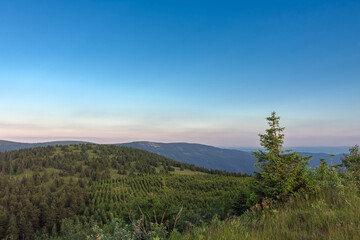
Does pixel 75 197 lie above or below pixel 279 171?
below

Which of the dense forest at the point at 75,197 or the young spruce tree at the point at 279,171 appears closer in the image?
the young spruce tree at the point at 279,171

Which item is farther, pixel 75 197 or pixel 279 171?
pixel 75 197

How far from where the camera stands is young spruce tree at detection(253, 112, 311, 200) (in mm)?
9688

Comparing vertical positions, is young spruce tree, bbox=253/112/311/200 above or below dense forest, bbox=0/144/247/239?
above

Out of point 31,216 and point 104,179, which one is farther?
point 104,179

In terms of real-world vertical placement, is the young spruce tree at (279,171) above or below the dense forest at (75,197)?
above

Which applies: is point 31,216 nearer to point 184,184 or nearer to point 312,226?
point 184,184

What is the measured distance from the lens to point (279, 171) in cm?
1083

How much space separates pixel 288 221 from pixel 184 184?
136757 mm

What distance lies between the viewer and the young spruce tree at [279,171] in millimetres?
9688

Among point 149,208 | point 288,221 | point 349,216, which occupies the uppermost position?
point 349,216

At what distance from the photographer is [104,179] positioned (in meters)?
172

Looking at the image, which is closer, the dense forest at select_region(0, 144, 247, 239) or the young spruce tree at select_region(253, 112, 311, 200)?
the young spruce tree at select_region(253, 112, 311, 200)

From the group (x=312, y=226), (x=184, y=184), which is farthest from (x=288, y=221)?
(x=184, y=184)
